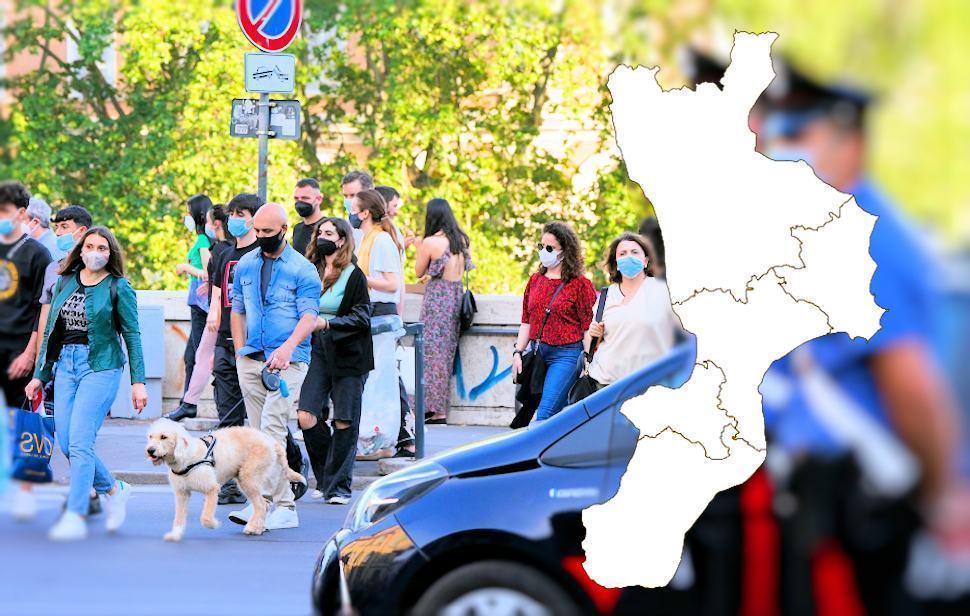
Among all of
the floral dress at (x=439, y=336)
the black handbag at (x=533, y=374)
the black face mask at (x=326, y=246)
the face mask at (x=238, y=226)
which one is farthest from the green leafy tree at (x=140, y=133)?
the black face mask at (x=326, y=246)

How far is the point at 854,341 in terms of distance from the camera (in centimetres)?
336

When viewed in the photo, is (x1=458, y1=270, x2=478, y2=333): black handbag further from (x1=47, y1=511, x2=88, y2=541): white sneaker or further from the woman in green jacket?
(x1=47, y1=511, x2=88, y2=541): white sneaker

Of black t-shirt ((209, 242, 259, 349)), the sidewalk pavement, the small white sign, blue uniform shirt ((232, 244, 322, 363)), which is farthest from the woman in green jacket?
the small white sign

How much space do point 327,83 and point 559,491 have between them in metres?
17.7

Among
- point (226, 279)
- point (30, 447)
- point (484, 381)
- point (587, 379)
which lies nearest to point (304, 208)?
point (226, 279)

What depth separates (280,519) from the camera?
9.03 meters

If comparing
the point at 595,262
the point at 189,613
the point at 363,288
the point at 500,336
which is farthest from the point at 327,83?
the point at 189,613

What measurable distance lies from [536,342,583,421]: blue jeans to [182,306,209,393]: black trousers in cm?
328

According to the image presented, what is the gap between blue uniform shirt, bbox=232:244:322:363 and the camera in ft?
30.6

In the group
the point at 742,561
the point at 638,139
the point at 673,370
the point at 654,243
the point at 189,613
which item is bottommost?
the point at 189,613

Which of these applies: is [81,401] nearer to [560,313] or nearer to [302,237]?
[302,237]

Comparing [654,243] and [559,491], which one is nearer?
[654,243]

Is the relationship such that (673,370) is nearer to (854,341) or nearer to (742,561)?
(742,561)

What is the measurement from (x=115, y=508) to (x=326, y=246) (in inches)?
102
